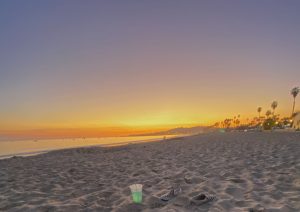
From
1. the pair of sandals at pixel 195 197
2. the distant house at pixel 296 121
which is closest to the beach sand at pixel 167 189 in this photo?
the pair of sandals at pixel 195 197

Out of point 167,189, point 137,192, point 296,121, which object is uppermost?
point 296,121

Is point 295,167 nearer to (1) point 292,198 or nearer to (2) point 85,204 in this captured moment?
(1) point 292,198

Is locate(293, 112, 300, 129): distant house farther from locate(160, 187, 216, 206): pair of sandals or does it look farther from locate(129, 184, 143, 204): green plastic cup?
locate(129, 184, 143, 204): green plastic cup

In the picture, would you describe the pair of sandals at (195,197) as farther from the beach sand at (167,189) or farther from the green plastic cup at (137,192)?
the green plastic cup at (137,192)

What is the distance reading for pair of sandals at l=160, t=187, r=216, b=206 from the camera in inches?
195

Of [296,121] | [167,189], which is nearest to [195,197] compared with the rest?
[167,189]

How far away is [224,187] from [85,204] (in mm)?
2919

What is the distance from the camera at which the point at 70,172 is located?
10070 mm

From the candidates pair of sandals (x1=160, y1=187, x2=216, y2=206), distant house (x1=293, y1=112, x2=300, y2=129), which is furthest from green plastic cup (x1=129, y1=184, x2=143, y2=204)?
distant house (x1=293, y1=112, x2=300, y2=129)

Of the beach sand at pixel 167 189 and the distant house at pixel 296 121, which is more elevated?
the distant house at pixel 296 121

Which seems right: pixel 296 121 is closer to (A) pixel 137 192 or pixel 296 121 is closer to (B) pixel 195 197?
(B) pixel 195 197

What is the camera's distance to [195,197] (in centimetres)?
520

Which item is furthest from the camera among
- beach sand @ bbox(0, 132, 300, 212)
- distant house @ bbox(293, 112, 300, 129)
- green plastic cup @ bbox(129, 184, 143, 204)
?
distant house @ bbox(293, 112, 300, 129)

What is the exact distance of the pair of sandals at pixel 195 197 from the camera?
4.96 m
